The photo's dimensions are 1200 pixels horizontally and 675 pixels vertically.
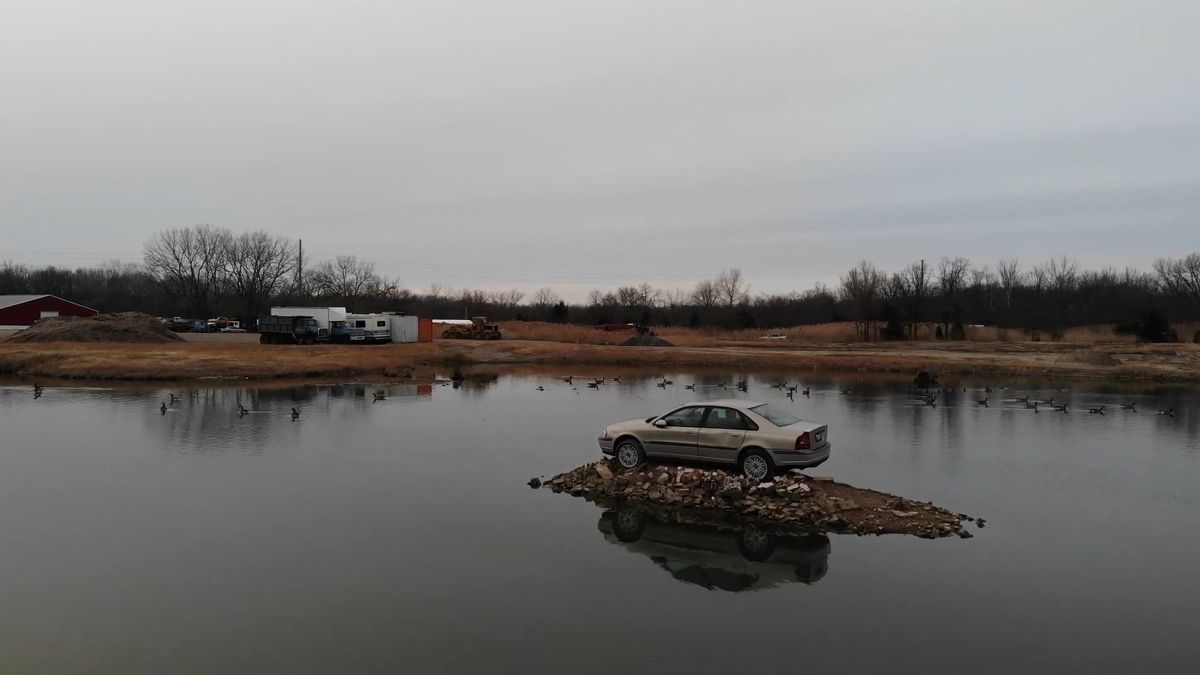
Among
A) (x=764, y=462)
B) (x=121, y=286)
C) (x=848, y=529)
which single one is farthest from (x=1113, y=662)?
(x=121, y=286)

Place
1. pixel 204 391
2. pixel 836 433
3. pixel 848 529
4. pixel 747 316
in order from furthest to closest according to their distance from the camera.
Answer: pixel 747 316 → pixel 204 391 → pixel 836 433 → pixel 848 529

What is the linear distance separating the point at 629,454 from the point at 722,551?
4.36m

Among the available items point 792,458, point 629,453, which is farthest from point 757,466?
point 629,453

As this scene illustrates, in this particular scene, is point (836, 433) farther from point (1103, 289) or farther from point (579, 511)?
point (1103, 289)

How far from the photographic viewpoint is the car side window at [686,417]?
15.2 meters

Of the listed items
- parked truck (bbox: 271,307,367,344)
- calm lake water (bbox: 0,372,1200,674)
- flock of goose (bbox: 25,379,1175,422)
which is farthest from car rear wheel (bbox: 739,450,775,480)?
parked truck (bbox: 271,307,367,344)

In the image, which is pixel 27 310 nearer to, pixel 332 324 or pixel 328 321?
pixel 328 321

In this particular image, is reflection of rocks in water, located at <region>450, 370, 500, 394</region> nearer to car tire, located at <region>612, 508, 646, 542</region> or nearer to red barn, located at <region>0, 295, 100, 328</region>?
car tire, located at <region>612, 508, 646, 542</region>

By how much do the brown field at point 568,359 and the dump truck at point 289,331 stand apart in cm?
454

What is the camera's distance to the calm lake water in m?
8.19

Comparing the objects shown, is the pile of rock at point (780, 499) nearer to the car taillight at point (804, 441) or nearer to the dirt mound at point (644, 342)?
the car taillight at point (804, 441)

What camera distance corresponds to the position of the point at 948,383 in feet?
135

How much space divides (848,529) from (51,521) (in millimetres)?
14129

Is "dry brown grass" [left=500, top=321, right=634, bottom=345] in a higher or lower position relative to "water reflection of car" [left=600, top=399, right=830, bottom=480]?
higher
